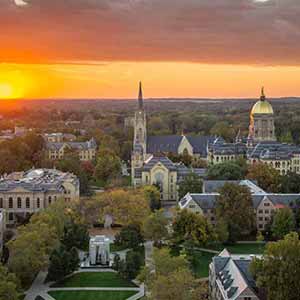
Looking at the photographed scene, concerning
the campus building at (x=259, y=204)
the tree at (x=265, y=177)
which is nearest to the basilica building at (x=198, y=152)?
the tree at (x=265, y=177)

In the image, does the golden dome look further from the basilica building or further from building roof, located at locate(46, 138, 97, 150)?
building roof, located at locate(46, 138, 97, 150)

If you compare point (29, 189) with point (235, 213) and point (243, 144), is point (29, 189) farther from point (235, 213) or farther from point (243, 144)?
point (243, 144)

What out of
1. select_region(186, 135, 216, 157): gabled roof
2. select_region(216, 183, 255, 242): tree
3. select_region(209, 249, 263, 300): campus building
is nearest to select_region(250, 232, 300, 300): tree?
select_region(209, 249, 263, 300): campus building

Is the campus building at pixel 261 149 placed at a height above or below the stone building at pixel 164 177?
above

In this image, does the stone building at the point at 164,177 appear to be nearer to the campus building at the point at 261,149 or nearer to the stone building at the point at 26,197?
the stone building at the point at 26,197

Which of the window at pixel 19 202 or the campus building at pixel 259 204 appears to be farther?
the window at pixel 19 202

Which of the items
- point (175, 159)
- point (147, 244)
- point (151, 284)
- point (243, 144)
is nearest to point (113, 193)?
point (147, 244)
